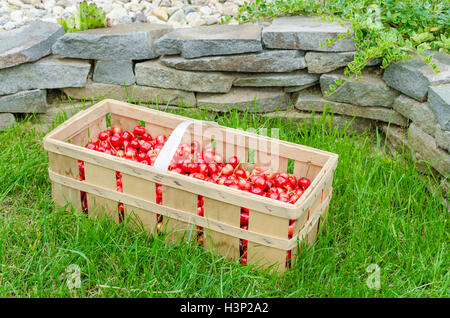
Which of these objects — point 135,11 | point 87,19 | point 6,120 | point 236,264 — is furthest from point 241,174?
point 135,11

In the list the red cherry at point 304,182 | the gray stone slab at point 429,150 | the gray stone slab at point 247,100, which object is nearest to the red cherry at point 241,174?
the red cherry at point 304,182

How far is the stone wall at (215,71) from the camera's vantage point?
9.35 feet

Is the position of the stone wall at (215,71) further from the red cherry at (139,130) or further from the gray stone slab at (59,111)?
the red cherry at (139,130)

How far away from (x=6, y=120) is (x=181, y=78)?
3.36 feet

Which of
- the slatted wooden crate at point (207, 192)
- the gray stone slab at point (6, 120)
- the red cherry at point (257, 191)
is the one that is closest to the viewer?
the slatted wooden crate at point (207, 192)

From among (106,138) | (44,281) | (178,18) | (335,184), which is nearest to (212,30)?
(178,18)

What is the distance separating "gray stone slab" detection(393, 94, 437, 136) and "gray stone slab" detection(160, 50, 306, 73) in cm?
54

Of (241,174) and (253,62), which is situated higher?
(253,62)

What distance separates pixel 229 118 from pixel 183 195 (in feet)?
3.34

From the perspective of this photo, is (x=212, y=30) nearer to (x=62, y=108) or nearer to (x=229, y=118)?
(x=229, y=118)

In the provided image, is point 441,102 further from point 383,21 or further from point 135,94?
point 135,94

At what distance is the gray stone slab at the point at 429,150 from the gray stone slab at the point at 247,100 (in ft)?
2.40

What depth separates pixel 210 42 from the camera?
2846 mm

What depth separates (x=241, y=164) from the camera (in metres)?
2.53
